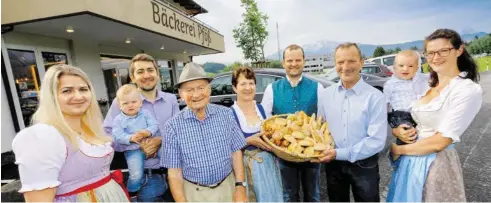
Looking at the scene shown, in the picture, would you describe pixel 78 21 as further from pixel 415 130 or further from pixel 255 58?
pixel 255 58

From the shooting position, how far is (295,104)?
9.31ft

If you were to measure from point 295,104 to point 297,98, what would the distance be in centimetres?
7

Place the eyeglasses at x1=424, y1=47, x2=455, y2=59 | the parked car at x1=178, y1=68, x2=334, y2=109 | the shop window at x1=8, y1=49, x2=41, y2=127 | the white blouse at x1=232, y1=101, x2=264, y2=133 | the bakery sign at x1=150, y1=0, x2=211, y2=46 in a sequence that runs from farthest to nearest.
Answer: the bakery sign at x1=150, y1=0, x2=211, y2=46 → the shop window at x1=8, y1=49, x2=41, y2=127 → the parked car at x1=178, y1=68, x2=334, y2=109 → the white blouse at x1=232, y1=101, x2=264, y2=133 → the eyeglasses at x1=424, y1=47, x2=455, y2=59

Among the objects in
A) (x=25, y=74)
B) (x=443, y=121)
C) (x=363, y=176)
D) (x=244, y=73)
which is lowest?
(x=363, y=176)

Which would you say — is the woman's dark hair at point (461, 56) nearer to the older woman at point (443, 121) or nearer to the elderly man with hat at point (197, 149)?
the older woman at point (443, 121)

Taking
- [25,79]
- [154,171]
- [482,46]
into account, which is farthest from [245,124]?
[482,46]

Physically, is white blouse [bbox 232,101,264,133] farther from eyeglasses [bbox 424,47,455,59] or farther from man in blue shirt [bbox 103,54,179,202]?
eyeglasses [bbox 424,47,455,59]

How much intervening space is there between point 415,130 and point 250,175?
1351 millimetres

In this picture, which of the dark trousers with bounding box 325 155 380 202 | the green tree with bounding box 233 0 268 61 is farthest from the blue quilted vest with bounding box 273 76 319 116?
the green tree with bounding box 233 0 268 61

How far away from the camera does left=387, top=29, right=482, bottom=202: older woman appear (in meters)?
1.75

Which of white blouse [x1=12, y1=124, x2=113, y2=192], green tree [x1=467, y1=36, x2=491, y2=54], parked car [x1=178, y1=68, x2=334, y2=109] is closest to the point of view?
white blouse [x1=12, y1=124, x2=113, y2=192]

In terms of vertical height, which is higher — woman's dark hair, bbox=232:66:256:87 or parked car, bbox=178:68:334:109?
woman's dark hair, bbox=232:66:256:87

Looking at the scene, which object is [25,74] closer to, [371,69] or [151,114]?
[151,114]

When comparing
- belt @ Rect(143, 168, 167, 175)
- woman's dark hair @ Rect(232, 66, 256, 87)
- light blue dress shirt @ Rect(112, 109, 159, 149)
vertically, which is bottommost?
belt @ Rect(143, 168, 167, 175)
